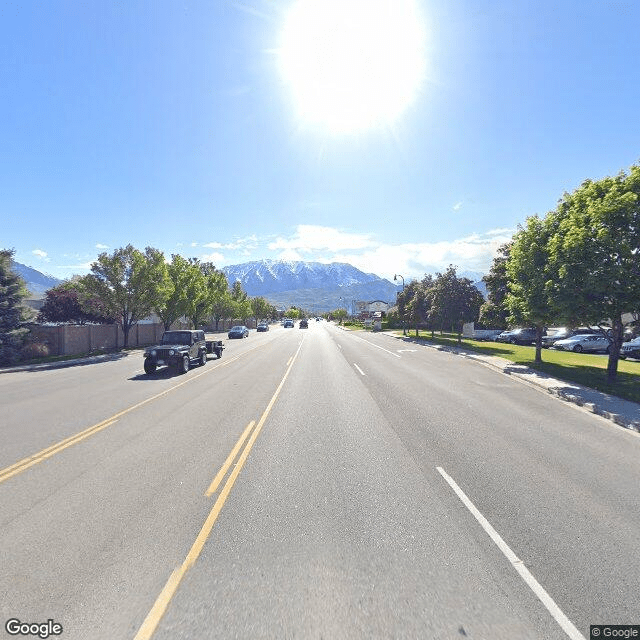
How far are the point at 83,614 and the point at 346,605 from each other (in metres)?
2.40

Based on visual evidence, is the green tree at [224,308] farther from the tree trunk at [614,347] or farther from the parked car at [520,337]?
the tree trunk at [614,347]

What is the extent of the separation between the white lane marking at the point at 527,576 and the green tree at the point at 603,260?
1233 cm

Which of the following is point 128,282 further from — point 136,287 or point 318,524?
point 318,524

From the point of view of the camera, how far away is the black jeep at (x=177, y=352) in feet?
57.8

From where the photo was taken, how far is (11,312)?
24.2m

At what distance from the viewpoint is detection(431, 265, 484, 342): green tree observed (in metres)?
32.3

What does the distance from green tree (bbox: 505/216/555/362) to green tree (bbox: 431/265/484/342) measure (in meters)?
11.8

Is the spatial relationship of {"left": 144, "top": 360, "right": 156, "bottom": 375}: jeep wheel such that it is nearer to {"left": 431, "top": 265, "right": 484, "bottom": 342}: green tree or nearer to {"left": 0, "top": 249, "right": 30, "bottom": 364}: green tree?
{"left": 0, "top": 249, "right": 30, "bottom": 364}: green tree

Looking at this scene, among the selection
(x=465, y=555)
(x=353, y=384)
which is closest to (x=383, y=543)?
(x=465, y=555)

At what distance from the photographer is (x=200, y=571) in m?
3.86

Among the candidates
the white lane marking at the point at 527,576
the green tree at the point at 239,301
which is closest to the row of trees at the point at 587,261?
the white lane marking at the point at 527,576

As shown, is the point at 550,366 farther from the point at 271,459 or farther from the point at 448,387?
the point at 271,459

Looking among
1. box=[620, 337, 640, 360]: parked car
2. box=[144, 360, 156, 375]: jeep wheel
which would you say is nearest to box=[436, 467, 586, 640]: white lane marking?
box=[144, 360, 156, 375]: jeep wheel

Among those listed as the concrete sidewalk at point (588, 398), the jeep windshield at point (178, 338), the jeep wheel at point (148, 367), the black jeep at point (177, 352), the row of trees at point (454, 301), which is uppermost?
the row of trees at point (454, 301)
